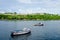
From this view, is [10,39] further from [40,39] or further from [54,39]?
[54,39]

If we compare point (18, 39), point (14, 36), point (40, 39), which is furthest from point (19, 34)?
point (40, 39)

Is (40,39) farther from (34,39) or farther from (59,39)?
(59,39)

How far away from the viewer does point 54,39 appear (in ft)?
218

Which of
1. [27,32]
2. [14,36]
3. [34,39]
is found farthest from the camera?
[27,32]

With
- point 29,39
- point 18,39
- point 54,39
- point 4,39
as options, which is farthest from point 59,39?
point 4,39

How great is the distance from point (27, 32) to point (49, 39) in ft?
60.2

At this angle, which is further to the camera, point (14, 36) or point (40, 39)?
point (14, 36)

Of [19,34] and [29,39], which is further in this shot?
[19,34]

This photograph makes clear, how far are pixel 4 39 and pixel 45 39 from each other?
15486 millimetres

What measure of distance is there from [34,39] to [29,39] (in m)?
2.48

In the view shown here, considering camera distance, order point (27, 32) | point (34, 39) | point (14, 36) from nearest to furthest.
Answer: point (34, 39) < point (14, 36) < point (27, 32)

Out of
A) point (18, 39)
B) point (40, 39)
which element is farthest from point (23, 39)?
point (40, 39)

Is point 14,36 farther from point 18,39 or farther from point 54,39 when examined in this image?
point 54,39

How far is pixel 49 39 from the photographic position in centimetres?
6669
